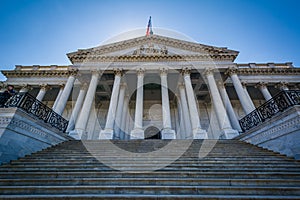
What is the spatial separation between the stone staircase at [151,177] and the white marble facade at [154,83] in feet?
17.1

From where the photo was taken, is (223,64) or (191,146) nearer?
(191,146)

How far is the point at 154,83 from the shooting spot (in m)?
16.3

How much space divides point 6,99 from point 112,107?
21.6 feet

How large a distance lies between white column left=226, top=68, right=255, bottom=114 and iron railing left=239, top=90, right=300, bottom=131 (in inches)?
105

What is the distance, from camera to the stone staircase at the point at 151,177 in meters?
3.00

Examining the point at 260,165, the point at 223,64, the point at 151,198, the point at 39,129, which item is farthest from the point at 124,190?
the point at 223,64

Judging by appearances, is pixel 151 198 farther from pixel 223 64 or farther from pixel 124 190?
pixel 223 64

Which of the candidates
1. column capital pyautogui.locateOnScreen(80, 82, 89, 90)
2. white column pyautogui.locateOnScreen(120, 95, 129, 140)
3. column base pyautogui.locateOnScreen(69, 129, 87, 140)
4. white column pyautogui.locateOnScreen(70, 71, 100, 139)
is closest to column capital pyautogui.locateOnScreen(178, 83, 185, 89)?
white column pyautogui.locateOnScreen(120, 95, 129, 140)

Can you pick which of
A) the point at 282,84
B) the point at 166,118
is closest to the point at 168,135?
the point at 166,118

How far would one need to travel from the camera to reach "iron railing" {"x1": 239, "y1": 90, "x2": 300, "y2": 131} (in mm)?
5814

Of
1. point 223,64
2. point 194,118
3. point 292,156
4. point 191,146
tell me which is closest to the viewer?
point 292,156

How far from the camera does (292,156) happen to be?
17.0ft

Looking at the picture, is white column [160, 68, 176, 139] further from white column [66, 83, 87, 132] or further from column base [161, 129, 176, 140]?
white column [66, 83, 87, 132]

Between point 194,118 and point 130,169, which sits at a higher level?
point 194,118
